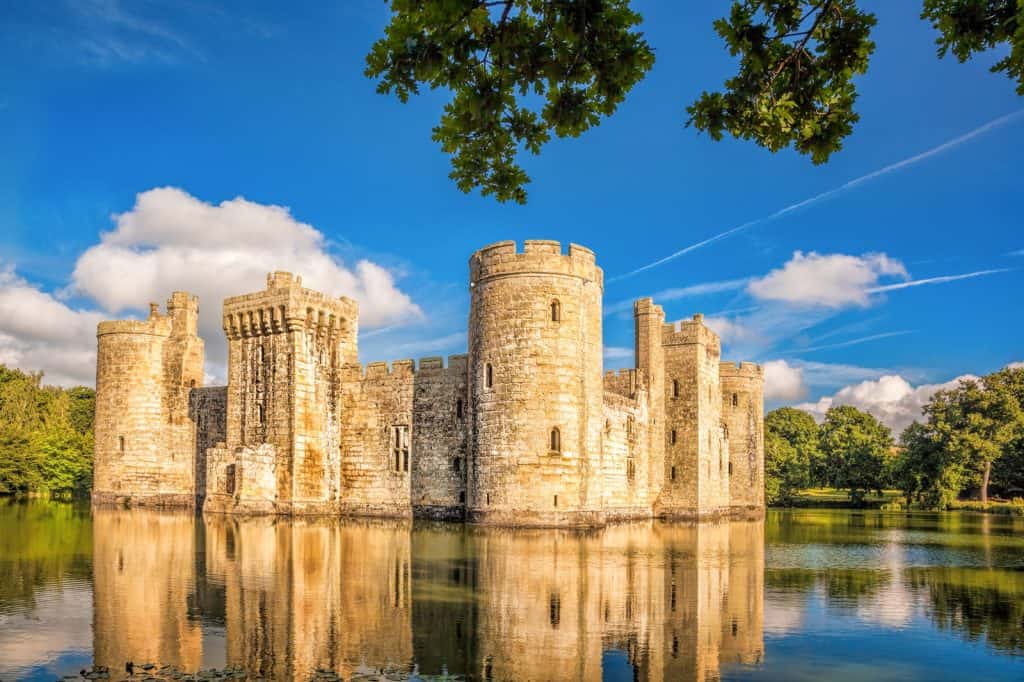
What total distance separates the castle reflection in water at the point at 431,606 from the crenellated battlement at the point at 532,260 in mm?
10617

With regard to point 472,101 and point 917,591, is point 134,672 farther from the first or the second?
point 917,591

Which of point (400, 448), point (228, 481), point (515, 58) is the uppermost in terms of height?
point (515, 58)

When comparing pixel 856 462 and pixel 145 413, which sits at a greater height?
pixel 145 413

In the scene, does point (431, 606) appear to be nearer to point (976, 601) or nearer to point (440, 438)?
point (976, 601)

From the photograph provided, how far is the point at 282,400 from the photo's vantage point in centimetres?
3919

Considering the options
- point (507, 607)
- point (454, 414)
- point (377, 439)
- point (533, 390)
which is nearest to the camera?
point (507, 607)

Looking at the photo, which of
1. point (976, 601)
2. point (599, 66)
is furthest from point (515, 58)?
point (976, 601)

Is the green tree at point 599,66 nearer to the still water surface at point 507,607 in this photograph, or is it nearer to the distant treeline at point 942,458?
the still water surface at point 507,607

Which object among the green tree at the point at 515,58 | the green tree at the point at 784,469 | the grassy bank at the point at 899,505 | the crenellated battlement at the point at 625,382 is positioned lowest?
the grassy bank at the point at 899,505

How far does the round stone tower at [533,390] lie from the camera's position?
105 ft

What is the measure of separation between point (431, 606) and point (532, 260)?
1958 cm

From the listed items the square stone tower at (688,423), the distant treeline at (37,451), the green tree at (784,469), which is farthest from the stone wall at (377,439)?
the green tree at (784,469)

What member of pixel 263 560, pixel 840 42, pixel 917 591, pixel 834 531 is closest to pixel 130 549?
pixel 263 560

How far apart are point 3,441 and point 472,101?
6812 centimetres
